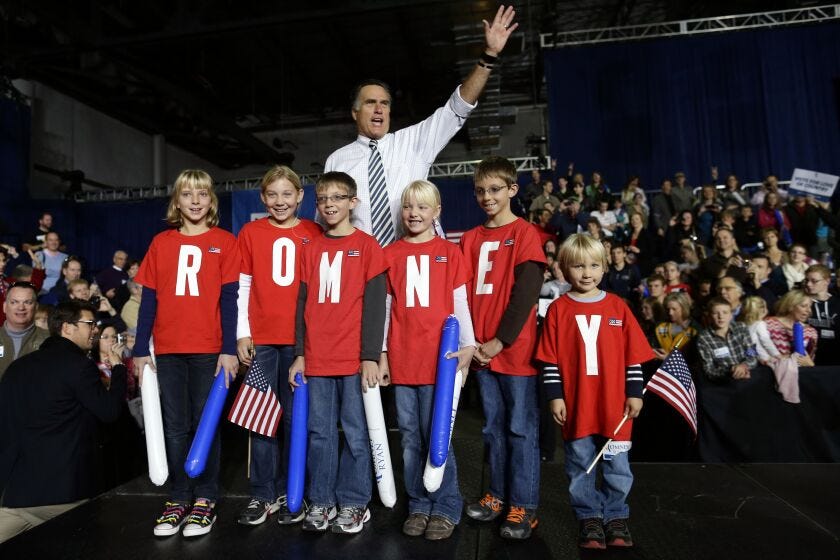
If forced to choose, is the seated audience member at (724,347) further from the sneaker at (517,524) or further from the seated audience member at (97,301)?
the seated audience member at (97,301)

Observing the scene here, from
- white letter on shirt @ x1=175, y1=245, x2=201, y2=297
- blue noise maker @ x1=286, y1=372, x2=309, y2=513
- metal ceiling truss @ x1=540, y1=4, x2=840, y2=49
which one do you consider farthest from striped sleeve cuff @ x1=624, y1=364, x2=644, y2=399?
metal ceiling truss @ x1=540, y1=4, x2=840, y2=49

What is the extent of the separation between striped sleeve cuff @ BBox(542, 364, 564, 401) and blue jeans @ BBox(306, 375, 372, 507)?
2.53 feet

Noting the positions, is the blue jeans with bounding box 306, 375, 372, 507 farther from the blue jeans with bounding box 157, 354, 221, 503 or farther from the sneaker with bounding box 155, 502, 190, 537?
the sneaker with bounding box 155, 502, 190, 537

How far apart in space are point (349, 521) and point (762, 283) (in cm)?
568

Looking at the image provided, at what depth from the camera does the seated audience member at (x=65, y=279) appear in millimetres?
6550

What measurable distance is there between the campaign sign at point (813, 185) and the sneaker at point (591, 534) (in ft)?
28.4

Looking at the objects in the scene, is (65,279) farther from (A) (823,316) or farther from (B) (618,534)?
(A) (823,316)

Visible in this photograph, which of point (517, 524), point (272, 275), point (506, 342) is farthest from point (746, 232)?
point (272, 275)

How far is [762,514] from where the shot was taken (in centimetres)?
232

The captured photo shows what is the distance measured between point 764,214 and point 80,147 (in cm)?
1585

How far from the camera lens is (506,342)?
6.82 feet

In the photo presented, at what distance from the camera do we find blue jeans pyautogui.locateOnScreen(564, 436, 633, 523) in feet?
6.75

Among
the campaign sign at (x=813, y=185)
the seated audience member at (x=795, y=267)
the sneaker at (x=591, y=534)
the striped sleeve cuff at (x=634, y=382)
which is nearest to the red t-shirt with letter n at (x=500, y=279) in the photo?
the striped sleeve cuff at (x=634, y=382)

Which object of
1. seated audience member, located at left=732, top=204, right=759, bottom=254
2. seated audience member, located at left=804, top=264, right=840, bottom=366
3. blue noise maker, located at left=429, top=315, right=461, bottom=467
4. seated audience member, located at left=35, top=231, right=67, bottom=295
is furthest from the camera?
seated audience member, located at left=35, top=231, right=67, bottom=295
